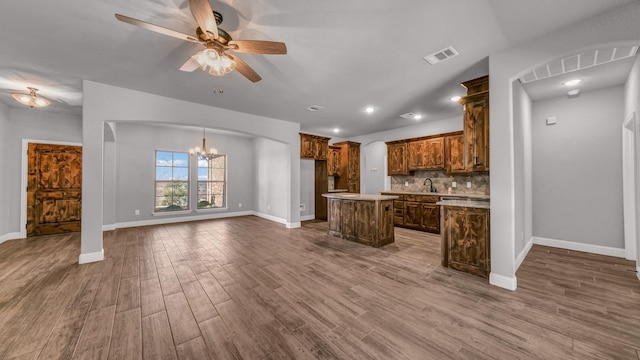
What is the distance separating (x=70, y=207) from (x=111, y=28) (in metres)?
5.67

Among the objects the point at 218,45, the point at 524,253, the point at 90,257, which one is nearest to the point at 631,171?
the point at 524,253

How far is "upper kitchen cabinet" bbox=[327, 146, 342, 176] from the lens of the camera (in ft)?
24.6

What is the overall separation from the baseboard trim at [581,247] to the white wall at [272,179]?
5358 mm

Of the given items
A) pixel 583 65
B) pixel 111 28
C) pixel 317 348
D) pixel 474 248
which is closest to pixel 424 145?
pixel 583 65

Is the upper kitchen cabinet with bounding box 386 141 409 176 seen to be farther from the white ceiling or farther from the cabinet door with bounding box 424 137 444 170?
the white ceiling

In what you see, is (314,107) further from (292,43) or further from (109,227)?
(109,227)

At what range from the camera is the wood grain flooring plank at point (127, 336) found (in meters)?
1.70

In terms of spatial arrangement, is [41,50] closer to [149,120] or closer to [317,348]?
[149,120]

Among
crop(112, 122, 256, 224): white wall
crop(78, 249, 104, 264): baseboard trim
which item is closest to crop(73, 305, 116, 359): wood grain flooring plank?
crop(78, 249, 104, 264): baseboard trim

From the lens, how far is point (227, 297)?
2.50 metres

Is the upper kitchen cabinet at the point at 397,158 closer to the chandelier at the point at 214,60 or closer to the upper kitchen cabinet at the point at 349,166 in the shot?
the upper kitchen cabinet at the point at 349,166

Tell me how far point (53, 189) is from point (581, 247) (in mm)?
11245

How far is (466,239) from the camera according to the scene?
309 cm

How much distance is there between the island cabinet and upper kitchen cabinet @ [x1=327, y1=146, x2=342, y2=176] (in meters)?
4.54
